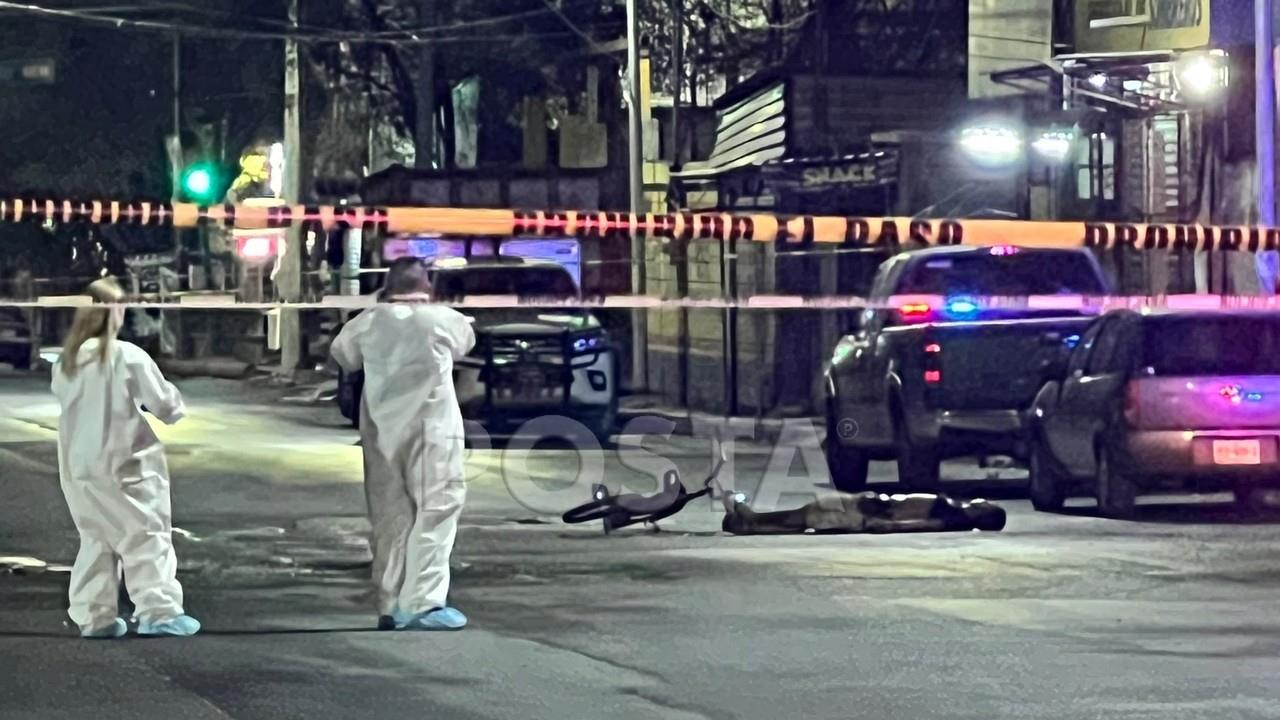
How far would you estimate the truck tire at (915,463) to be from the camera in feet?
51.9

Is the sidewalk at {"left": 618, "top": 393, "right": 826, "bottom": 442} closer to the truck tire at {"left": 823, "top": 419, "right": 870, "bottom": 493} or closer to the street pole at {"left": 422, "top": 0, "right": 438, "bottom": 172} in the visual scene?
the truck tire at {"left": 823, "top": 419, "right": 870, "bottom": 493}

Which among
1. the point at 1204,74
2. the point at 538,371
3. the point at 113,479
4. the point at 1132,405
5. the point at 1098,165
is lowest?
the point at 538,371

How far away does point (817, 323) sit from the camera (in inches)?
1037

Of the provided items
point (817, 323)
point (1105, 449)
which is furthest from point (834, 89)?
point (1105, 449)

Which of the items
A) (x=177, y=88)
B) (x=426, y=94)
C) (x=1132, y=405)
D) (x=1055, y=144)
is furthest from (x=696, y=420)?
(x=177, y=88)

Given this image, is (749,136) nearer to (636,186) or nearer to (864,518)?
(636,186)

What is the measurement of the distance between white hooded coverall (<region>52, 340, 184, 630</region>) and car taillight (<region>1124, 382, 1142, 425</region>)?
665cm

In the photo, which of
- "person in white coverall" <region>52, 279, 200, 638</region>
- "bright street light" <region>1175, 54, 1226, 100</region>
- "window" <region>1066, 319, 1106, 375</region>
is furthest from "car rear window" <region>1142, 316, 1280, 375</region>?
"bright street light" <region>1175, 54, 1226, 100</region>

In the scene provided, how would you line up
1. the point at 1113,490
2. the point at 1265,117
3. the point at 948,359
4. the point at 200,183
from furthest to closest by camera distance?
the point at 200,183, the point at 1265,117, the point at 948,359, the point at 1113,490

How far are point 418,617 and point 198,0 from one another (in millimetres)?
33791

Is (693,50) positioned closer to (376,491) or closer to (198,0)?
(198,0)

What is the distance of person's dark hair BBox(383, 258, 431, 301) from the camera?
9.24 metres

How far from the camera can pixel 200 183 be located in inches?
1187

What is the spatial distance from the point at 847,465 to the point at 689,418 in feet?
26.8
